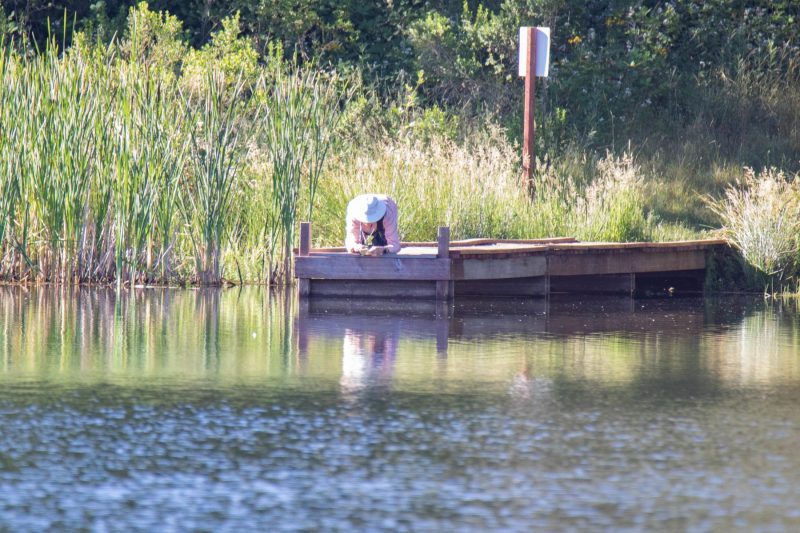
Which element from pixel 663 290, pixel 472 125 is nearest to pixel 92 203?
pixel 663 290

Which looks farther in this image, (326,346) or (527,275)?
(527,275)

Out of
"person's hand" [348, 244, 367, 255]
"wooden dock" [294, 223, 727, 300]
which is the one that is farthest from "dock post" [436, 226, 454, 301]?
"person's hand" [348, 244, 367, 255]

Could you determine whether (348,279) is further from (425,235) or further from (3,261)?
(3,261)

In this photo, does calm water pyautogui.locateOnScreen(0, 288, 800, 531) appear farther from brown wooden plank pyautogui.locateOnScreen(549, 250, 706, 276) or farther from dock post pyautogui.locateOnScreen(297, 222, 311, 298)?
brown wooden plank pyautogui.locateOnScreen(549, 250, 706, 276)

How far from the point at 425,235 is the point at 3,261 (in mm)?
4693

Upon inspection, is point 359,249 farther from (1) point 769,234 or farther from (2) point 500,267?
(1) point 769,234

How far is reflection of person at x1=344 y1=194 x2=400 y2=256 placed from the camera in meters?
13.1

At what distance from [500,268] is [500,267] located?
1cm

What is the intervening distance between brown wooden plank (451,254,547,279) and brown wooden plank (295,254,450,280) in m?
0.21

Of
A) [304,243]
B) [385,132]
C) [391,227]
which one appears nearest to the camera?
[391,227]

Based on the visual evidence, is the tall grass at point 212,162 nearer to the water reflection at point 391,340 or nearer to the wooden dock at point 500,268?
the water reflection at point 391,340

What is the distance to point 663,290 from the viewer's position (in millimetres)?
15633

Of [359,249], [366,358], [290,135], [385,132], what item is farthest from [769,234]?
[366,358]

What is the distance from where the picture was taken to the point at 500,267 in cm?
1380
